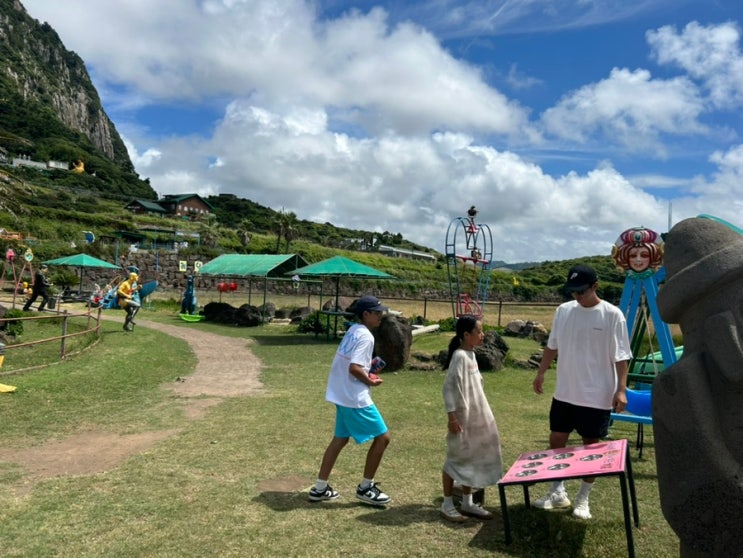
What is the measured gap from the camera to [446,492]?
4348mm

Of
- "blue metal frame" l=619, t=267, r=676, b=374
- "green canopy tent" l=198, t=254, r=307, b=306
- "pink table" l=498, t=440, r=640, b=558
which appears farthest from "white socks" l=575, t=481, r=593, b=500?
"green canopy tent" l=198, t=254, r=307, b=306

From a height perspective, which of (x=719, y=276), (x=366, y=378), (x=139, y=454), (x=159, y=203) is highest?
(x=159, y=203)

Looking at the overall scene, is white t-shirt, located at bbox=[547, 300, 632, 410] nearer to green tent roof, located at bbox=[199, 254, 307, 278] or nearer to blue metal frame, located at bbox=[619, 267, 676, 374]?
blue metal frame, located at bbox=[619, 267, 676, 374]

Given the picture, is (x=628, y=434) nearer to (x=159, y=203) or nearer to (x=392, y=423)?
(x=392, y=423)

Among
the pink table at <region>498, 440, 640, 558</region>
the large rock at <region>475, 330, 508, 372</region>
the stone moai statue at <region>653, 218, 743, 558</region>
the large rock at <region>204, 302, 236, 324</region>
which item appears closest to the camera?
the stone moai statue at <region>653, 218, 743, 558</region>

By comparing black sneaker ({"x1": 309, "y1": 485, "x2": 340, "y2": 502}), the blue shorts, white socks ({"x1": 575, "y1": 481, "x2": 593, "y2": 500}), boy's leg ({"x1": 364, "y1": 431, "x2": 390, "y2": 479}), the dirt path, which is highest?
the blue shorts

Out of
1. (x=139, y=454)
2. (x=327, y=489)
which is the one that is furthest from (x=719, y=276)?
(x=139, y=454)

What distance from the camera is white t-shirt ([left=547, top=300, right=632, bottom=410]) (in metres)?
4.34

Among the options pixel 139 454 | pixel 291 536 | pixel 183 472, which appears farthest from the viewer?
pixel 139 454

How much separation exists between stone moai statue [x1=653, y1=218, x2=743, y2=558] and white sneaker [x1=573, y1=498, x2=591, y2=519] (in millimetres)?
1736

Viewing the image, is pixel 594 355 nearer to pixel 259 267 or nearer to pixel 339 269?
pixel 339 269

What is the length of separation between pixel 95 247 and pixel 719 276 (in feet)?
141

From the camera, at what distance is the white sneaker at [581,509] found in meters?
4.32

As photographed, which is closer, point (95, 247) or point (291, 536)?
point (291, 536)
